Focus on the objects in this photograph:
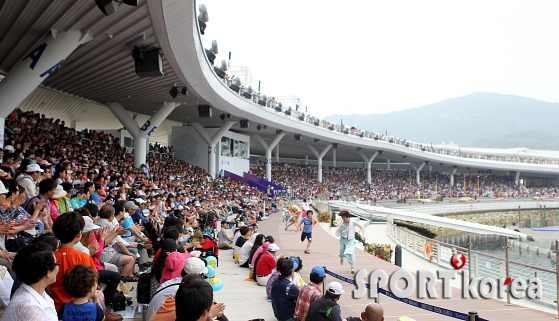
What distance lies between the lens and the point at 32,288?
2.96 metres

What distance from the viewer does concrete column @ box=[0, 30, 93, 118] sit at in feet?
33.2

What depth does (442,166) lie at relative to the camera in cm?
6750

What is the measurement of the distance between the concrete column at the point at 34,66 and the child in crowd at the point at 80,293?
8.48 meters

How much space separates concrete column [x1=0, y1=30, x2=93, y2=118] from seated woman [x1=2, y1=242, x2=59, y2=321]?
8.58 metres

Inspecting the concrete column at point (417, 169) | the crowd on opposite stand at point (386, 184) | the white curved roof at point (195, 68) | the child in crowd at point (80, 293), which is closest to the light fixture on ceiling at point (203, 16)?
the white curved roof at point (195, 68)

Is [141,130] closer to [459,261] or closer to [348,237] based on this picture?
[348,237]

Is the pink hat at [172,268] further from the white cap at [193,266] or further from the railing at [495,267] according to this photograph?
the railing at [495,267]

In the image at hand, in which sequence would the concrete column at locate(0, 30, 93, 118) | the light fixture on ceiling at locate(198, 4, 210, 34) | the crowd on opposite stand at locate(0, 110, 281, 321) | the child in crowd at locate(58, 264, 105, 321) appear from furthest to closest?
1. the light fixture on ceiling at locate(198, 4, 210, 34)
2. the concrete column at locate(0, 30, 93, 118)
3. the child in crowd at locate(58, 264, 105, 321)
4. the crowd on opposite stand at locate(0, 110, 281, 321)

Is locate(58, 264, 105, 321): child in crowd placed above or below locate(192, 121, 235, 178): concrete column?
below

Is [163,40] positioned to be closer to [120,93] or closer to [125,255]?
Result: [125,255]

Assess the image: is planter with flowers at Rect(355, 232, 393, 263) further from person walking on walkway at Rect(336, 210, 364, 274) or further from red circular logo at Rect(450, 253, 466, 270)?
Result: person walking on walkway at Rect(336, 210, 364, 274)

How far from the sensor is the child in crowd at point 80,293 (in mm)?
3307

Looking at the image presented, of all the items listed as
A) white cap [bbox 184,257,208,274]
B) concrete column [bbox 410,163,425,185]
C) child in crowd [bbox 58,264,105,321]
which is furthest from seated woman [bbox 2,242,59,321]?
concrete column [bbox 410,163,425,185]

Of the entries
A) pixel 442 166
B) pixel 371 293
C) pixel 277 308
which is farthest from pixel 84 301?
pixel 442 166
